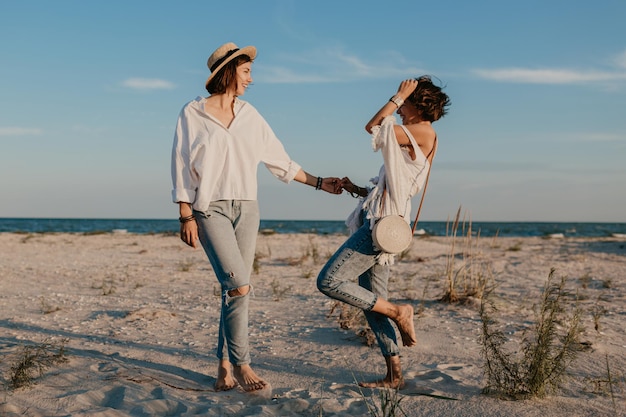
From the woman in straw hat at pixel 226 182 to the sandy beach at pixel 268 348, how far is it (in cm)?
45

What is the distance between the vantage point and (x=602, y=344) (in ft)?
15.4

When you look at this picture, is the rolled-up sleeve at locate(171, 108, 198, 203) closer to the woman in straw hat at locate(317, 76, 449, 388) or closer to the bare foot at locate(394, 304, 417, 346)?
the woman in straw hat at locate(317, 76, 449, 388)

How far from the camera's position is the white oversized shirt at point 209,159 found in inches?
134

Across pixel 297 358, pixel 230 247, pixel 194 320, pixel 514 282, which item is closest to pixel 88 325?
pixel 194 320

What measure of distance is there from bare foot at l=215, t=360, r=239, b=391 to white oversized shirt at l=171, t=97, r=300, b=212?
1.04 meters

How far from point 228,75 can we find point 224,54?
0.42 feet

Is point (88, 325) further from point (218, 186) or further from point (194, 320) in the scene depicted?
point (218, 186)

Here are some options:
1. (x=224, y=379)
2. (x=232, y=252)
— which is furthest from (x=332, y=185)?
(x=224, y=379)

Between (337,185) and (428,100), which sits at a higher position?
(428,100)

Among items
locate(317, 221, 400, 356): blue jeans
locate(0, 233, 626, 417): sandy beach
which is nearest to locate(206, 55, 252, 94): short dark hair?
locate(317, 221, 400, 356): blue jeans

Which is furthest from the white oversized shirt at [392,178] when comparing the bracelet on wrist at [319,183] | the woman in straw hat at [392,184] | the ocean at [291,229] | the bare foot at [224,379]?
the ocean at [291,229]

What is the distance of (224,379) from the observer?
3.66 metres

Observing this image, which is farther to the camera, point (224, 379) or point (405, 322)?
point (224, 379)

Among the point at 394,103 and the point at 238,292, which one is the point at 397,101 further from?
the point at 238,292
